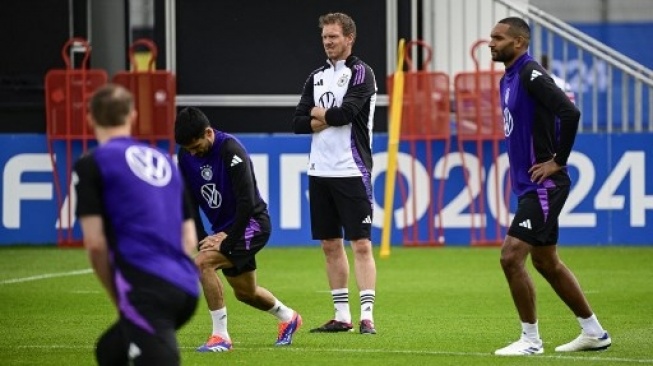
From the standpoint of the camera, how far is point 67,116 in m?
18.7

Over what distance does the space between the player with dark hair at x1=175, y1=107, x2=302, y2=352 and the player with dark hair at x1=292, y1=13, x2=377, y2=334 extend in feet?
4.13

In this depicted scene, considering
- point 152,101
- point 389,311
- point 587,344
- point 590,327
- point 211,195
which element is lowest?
point 389,311

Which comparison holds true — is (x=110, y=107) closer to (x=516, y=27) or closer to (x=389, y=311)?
(x=516, y=27)

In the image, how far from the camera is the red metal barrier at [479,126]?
18781mm

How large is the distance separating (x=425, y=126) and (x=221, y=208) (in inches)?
350

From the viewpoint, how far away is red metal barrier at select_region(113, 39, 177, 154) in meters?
18.8

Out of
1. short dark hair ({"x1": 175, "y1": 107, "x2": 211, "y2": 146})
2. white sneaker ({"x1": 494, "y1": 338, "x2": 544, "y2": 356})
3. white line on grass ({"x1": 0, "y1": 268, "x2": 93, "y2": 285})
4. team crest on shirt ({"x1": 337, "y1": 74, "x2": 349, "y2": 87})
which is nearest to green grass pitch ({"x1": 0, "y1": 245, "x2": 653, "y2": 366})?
white line on grass ({"x1": 0, "y1": 268, "x2": 93, "y2": 285})

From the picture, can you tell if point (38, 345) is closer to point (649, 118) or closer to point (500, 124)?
point (500, 124)

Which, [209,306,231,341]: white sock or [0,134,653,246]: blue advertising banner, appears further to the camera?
[0,134,653,246]: blue advertising banner

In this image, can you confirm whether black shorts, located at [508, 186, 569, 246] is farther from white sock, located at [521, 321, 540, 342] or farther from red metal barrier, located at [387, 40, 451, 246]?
red metal barrier, located at [387, 40, 451, 246]

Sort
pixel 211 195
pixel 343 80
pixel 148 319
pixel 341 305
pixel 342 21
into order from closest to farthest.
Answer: pixel 148 319 < pixel 211 195 < pixel 341 305 < pixel 342 21 < pixel 343 80

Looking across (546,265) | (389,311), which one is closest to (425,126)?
(389,311)

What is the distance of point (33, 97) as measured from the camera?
19.7m

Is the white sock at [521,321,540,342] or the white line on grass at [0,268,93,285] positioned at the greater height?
the white sock at [521,321,540,342]
